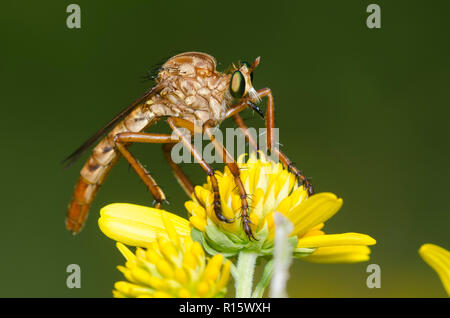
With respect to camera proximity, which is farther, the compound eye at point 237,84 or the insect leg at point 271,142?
the compound eye at point 237,84

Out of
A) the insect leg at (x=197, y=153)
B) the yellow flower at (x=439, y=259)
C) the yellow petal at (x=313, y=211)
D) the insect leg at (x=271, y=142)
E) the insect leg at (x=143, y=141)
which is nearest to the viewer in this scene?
the yellow flower at (x=439, y=259)

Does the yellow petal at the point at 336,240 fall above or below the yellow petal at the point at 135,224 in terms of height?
below

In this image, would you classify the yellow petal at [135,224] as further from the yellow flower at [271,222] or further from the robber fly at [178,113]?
the robber fly at [178,113]

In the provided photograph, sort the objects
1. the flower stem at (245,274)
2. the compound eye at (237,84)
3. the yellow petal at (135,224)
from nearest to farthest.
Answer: the flower stem at (245,274) → the yellow petal at (135,224) → the compound eye at (237,84)

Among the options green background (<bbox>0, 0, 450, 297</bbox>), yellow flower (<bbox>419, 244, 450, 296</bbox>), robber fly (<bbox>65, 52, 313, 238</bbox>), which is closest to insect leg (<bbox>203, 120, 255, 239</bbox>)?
robber fly (<bbox>65, 52, 313, 238</bbox>)

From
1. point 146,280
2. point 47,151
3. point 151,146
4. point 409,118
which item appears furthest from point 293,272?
point 146,280

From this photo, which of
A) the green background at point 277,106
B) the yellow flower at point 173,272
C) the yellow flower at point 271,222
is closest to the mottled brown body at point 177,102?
the yellow flower at point 271,222

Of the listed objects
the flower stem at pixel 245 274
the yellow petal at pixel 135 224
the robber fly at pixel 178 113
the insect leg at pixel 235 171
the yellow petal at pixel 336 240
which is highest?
the robber fly at pixel 178 113

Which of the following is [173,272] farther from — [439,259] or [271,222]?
[439,259]
